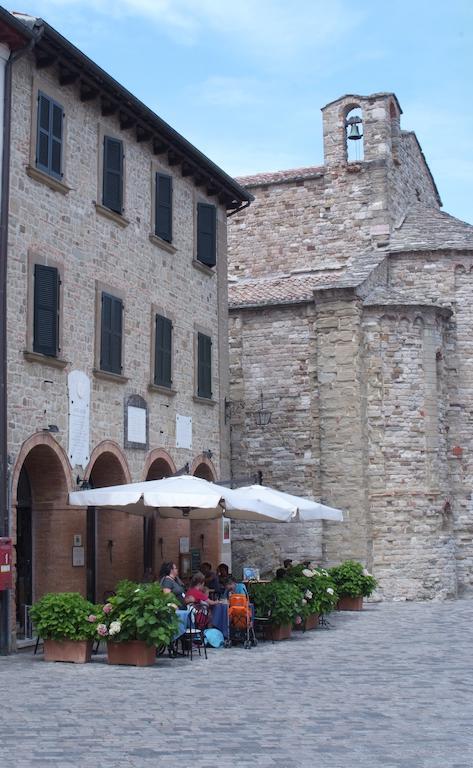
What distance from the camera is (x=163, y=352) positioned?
18.8m

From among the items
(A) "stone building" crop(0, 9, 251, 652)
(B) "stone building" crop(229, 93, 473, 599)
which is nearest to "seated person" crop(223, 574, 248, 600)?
(A) "stone building" crop(0, 9, 251, 652)

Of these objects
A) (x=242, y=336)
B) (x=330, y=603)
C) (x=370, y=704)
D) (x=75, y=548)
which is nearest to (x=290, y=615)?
(x=330, y=603)

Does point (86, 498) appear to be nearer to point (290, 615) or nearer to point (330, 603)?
point (290, 615)

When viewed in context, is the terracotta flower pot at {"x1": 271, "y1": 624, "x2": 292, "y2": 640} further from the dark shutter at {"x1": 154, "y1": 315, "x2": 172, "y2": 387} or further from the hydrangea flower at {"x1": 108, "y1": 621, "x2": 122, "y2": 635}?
the dark shutter at {"x1": 154, "y1": 315, "x2": 172, "y2": 387}

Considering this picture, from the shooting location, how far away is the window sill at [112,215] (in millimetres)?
16789

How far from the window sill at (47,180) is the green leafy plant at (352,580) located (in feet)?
32.0

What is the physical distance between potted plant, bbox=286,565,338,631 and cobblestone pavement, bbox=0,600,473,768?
1941mm

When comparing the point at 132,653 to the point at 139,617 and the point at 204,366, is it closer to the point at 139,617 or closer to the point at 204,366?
the point at 139,617

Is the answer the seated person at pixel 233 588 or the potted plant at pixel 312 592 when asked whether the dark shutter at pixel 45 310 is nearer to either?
the seated person at pixel 233 588

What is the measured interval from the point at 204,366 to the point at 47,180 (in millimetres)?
6429

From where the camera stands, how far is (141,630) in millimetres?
12289

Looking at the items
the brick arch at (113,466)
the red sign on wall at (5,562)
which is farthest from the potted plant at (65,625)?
the brick arch at (113,466)

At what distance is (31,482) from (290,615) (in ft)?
14.4

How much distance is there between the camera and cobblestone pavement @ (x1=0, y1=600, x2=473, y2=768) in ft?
24.6
